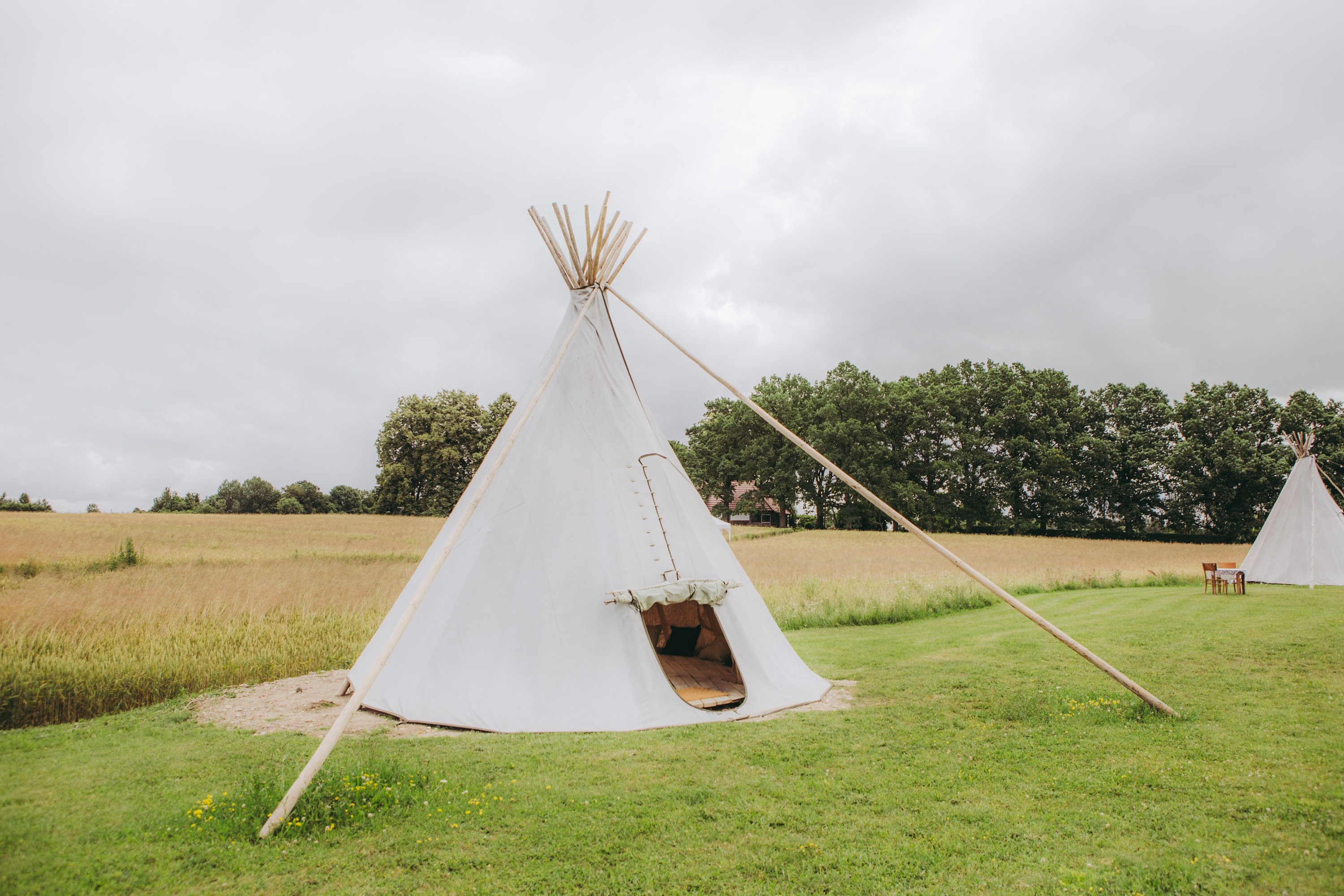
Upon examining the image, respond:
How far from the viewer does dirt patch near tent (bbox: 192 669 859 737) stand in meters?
5.95

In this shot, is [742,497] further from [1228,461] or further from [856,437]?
[1228,461]

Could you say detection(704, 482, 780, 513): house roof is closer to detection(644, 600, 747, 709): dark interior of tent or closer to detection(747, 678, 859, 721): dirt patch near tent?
detection(644, 600, 747, 709): dark interior of tent

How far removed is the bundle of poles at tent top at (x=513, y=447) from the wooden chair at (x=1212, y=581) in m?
10.9

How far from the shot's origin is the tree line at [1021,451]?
3697 cm

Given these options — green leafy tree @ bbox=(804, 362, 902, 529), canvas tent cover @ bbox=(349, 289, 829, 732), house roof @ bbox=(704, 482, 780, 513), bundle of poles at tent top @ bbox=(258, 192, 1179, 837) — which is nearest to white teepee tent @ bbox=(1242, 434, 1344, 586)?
bundle of poles at tent top @ bbox=(258, 192, 1179, 837)

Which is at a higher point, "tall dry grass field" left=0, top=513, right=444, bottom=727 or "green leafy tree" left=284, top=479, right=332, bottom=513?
"green leafy tree" left=284, top=479, right=332, bottom=513

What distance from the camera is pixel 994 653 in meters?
9.12

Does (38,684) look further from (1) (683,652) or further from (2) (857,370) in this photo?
(2) (857,370)

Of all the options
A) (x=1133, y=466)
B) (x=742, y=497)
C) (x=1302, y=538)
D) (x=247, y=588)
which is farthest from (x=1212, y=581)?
(x=742, y=497)

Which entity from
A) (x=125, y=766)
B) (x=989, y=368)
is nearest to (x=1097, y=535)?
(x=989, y=368)

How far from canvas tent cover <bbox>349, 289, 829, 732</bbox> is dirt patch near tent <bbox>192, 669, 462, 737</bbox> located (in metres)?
0.24

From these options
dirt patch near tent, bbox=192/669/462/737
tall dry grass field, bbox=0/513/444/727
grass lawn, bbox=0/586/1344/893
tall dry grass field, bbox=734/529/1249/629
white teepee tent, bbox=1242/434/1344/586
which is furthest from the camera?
white teepee tent, bbox=1242/434/1344/586

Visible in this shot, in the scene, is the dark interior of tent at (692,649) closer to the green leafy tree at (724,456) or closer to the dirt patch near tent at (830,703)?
the dirt patch near tent at (830,703)

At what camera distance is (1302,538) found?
16781 mm
